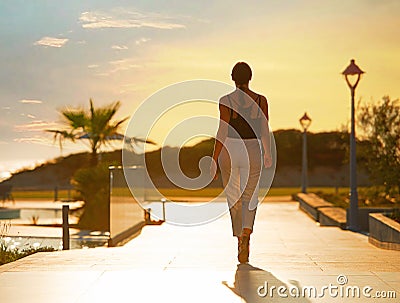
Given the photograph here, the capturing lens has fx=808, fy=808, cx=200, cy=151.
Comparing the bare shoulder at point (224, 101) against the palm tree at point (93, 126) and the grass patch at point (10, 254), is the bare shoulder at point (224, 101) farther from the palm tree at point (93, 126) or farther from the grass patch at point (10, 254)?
the palm tree at point (93, 126)

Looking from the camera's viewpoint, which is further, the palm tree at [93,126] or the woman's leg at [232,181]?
the palm tree at [93,126]

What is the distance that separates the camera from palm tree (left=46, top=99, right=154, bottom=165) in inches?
898

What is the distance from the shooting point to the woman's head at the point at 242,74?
7.56m

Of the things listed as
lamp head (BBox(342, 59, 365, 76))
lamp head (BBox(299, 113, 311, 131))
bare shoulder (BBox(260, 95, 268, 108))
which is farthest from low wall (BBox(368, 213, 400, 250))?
lamp head (BBox(299, 113, 311, 131))

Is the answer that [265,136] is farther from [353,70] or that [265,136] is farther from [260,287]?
[353,70]

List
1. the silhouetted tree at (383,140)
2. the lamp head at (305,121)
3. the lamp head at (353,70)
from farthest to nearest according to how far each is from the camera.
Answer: the lamp head at (305,121)
the silhouetted tree at (383,140)
the lamp head at (353,70)

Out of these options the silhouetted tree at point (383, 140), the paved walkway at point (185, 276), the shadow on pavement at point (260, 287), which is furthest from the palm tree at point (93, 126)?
the shadow on pavement at point (260, 287)

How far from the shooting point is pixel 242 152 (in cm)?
739

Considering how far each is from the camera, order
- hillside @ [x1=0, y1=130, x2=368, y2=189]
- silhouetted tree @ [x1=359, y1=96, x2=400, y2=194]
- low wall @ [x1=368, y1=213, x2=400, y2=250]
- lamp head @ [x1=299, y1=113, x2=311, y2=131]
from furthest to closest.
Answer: hillside @ [x1=0, y1=130, x2=368, y2=189] → lamp head @ [x1=299, y1=113, x2=311, y2=131] → silhouetted tree @ [x1=359, y1=96, x2=400, y2=194] → low wall @ [x1=368, y1=213, x2=400, y2=250]

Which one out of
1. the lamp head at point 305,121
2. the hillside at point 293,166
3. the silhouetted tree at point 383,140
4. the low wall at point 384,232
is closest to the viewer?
the low wall at point 384,232

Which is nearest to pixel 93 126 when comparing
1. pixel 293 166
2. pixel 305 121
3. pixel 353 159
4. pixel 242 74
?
pixel 353 159

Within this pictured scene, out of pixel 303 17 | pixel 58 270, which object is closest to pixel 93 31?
pixel 303 17

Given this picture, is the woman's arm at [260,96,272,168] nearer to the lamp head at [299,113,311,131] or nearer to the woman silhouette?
the woman silhouette

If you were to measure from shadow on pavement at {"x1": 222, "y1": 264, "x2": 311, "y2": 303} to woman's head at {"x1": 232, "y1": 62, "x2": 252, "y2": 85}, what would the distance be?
5.90 feet
